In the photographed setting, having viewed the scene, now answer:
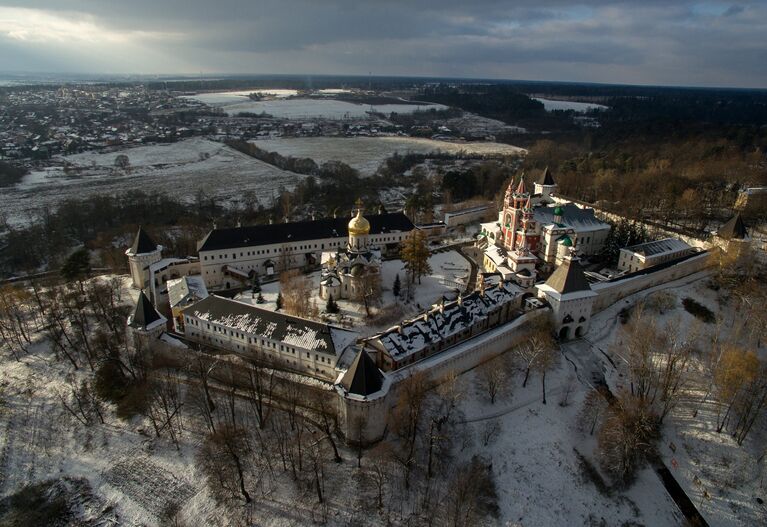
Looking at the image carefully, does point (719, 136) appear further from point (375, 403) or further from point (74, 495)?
point (74, 495)

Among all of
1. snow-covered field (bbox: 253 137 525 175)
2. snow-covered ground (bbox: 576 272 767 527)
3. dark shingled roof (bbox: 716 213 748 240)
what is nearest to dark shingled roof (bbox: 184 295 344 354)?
snow-covered ground (bbox: 576 272 767 527)

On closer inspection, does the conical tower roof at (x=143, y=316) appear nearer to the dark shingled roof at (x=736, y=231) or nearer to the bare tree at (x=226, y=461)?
the bare tree at (x=226, y=461)

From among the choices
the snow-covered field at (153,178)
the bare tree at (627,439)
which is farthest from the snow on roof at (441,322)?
the snow-covered field at (153,178)

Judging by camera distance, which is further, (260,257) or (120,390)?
(260,257)

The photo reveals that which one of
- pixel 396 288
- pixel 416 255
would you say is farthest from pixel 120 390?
pixel 416 255

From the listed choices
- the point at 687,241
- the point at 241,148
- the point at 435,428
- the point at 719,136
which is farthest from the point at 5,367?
the point at 719,136

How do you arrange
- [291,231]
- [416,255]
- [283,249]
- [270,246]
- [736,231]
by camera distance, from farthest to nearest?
[291,231]
[283,249]
[270,246]
[736,231]
[416,255]

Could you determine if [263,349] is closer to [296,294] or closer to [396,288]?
[296,294]
